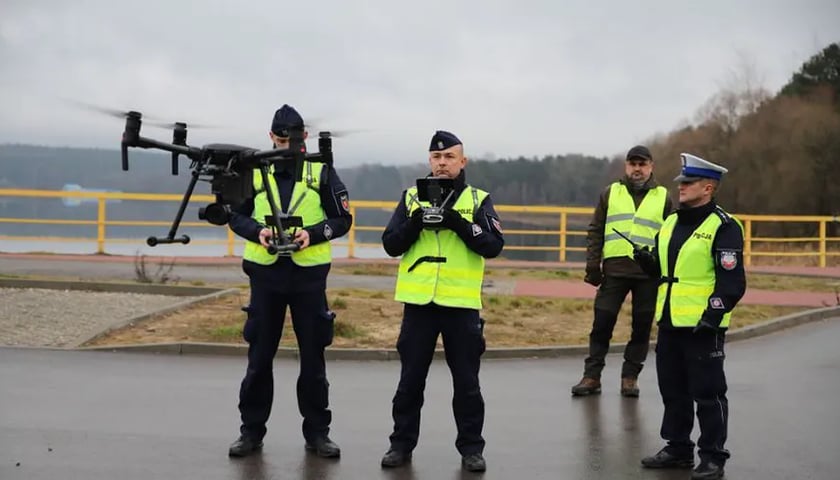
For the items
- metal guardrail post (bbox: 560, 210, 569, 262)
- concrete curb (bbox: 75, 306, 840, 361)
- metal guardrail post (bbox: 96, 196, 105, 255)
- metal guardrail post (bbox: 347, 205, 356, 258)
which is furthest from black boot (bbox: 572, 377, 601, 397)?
metal guardrail post (bbox: 96, 196, 105, 255)

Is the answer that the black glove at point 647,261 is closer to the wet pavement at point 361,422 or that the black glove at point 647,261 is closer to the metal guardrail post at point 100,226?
the wet pavement at point 361,422

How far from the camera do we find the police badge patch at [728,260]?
22.5ft

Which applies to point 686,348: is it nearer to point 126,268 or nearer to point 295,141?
point 295,141

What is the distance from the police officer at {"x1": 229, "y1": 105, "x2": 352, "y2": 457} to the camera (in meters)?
7.00

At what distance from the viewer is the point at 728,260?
22.6 ft

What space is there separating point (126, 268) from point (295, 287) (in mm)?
16075

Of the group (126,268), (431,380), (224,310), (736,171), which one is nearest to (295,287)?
(431,380)

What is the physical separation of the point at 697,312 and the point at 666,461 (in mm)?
981

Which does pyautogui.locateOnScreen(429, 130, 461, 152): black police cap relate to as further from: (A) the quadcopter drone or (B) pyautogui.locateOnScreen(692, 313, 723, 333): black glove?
(B) pyautogui.locateOnScreen(692, 313, 723, 333): black glove

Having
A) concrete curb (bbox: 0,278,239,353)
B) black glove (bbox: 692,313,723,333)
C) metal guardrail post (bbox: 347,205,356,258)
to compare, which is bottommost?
concrete curb (bbox: 0,278,239,353)

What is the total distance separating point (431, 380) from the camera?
1047 cm

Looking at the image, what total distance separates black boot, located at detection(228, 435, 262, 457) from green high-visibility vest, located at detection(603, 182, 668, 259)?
3.76m

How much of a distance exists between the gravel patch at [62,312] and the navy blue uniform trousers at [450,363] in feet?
19.1

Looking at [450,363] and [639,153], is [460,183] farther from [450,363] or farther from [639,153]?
[639,153]
